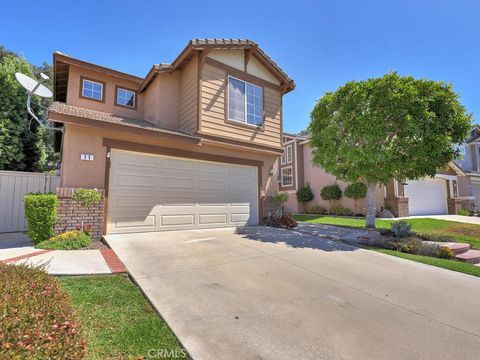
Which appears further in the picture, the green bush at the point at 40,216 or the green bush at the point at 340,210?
the green bush at the point at 340,210

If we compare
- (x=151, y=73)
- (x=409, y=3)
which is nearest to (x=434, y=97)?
(x=409, y=3)

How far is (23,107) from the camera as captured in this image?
555 inches

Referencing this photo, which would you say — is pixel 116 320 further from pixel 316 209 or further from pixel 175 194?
pixel 316 209

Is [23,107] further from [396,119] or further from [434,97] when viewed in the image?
[434,97]

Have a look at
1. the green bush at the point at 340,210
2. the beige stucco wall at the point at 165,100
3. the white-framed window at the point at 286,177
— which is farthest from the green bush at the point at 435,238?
the white-framed window at the point at 286,177

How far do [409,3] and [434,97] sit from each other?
3.59 metres

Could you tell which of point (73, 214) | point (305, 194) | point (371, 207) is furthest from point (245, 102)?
point (305, 194)

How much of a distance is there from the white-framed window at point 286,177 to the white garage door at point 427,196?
9272 mm

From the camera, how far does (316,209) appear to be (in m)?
21.8

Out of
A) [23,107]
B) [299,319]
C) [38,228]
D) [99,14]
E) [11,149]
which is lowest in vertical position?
Answer: [299,319]

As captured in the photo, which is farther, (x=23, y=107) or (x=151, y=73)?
(x=23, y=107)

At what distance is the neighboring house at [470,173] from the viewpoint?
2172 cm

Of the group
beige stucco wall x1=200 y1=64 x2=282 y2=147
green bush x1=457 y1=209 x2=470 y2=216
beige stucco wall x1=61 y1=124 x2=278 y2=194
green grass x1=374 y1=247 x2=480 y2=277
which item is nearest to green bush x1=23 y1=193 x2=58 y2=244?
beige stucco wall x1=61 y1=124 x2=278 y2=194

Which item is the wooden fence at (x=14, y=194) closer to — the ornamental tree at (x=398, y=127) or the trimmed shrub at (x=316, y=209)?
the ornamental tree at (x=398, y=127)
